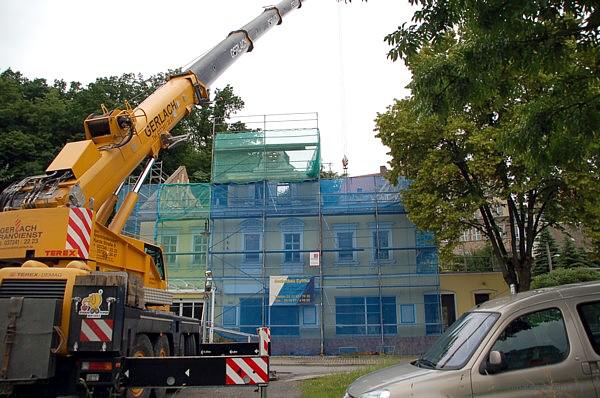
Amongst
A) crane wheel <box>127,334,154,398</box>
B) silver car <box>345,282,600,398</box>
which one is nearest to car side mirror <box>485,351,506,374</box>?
silver car <box>345,282,600,398</box>

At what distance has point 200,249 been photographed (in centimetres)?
2919

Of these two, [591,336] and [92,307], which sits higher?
[92,307]

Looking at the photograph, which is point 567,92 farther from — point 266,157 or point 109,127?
point 266,157

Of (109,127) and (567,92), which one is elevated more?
(109,127)

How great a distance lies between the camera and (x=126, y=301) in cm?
769

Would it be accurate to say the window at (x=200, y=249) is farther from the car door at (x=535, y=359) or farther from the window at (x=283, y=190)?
the car door at (x=535, y=359)

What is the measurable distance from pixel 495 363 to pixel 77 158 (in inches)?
297

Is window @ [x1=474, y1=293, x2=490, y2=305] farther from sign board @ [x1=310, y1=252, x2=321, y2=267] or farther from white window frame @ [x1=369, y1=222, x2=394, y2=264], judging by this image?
sign board @ [x1=310, y1=252, x2=321, y2=267]

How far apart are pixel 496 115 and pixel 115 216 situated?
1579cm

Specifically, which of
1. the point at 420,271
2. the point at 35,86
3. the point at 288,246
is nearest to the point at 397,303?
the point at 420,271

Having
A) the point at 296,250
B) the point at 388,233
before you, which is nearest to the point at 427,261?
the point at 388,233

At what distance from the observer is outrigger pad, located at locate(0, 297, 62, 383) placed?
6785 mm

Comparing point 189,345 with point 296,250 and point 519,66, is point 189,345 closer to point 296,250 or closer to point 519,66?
point 519,66

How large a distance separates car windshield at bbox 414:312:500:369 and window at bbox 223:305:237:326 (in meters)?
22.5
